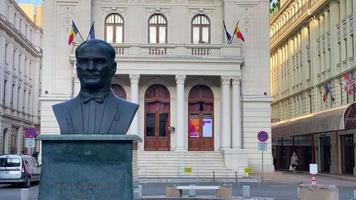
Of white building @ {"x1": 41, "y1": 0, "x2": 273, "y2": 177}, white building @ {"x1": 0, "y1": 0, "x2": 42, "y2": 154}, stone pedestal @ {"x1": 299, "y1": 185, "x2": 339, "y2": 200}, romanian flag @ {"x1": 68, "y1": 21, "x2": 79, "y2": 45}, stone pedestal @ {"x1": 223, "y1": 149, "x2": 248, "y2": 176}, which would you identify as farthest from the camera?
white building @ {"x1": 0, "y1": 0, "x2": 42, "y2": 154}

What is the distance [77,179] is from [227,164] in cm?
3169

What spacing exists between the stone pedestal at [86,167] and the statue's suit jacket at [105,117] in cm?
75

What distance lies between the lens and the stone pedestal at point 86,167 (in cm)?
1016

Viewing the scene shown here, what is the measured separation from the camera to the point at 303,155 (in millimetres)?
57000

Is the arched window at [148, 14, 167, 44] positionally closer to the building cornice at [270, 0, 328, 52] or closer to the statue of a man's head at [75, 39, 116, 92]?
the building cornice at [270, 0, 328, 52]

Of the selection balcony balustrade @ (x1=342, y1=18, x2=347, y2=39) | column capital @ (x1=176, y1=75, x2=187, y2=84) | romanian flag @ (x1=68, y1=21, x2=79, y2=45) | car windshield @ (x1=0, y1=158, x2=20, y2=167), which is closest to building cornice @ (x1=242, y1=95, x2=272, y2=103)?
column capital @ (x1=176, y1=75, x2=187, y2=84)

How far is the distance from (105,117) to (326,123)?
35196 mm

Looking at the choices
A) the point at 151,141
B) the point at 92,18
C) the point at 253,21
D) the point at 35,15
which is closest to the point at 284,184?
the point at 151,141

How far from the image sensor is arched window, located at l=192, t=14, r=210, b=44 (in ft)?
154

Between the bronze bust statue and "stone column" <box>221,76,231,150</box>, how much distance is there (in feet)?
104

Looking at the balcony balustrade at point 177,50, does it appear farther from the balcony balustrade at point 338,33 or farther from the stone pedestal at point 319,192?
the stone pedestal at point 319,192

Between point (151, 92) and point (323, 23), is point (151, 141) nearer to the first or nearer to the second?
point (151, 92)

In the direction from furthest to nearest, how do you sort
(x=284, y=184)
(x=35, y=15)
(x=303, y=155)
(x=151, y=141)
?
(x=35, y=15)
(x=303, y=155)
(x=151, y=141)
(x=284, y=184)

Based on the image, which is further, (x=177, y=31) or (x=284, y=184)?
(x=177, y=31)
